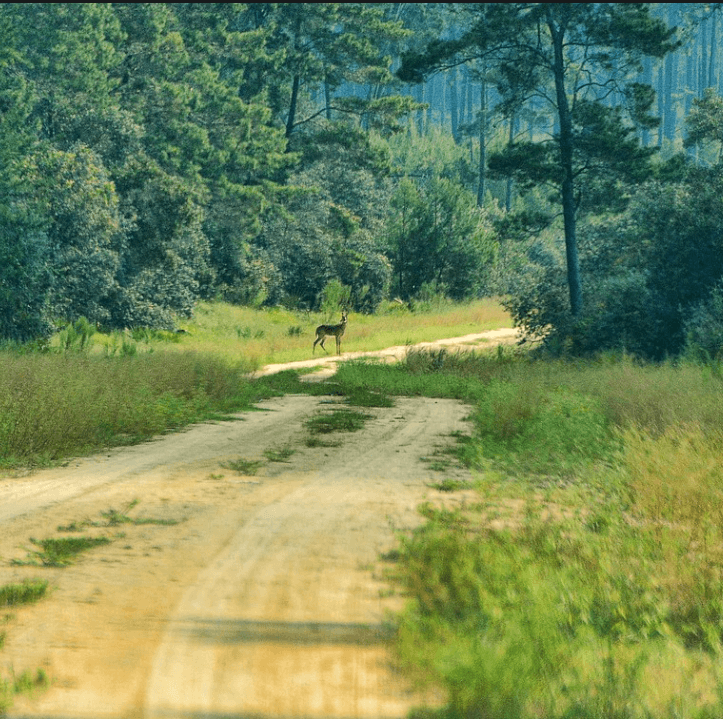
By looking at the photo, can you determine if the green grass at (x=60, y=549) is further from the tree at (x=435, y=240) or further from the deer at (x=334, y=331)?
the tree at (x=435, y=240)

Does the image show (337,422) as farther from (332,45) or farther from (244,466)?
(332,45)

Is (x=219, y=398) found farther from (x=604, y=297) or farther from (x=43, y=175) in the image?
(x=43, y=175)

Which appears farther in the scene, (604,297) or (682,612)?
(604,297)

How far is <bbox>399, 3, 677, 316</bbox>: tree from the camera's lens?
28875 millimetres

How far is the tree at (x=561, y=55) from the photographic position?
28.9 meters

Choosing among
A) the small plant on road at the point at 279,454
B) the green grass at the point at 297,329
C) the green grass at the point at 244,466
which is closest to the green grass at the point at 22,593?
the green grass at the point at 244,466

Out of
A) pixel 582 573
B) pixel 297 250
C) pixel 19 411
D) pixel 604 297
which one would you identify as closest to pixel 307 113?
pixel 297 250

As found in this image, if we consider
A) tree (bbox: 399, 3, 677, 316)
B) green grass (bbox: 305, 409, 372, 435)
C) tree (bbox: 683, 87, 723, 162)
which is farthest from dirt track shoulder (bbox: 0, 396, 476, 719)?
tree (bbox: 683, 87, 723, 162)

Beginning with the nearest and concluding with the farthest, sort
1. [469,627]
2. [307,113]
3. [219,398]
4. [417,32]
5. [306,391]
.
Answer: [469,627]
[219,398]
[306,391]
[307,113]
[417,32]

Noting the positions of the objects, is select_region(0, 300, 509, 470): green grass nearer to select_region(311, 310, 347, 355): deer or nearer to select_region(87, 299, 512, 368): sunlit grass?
select_region(87, 299, 512, 368): sunlit grass

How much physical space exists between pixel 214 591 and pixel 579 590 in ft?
6.71

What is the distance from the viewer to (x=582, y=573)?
564 centimetres

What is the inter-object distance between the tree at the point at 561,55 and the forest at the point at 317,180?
0.08m

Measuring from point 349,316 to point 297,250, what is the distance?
6.15 metres
